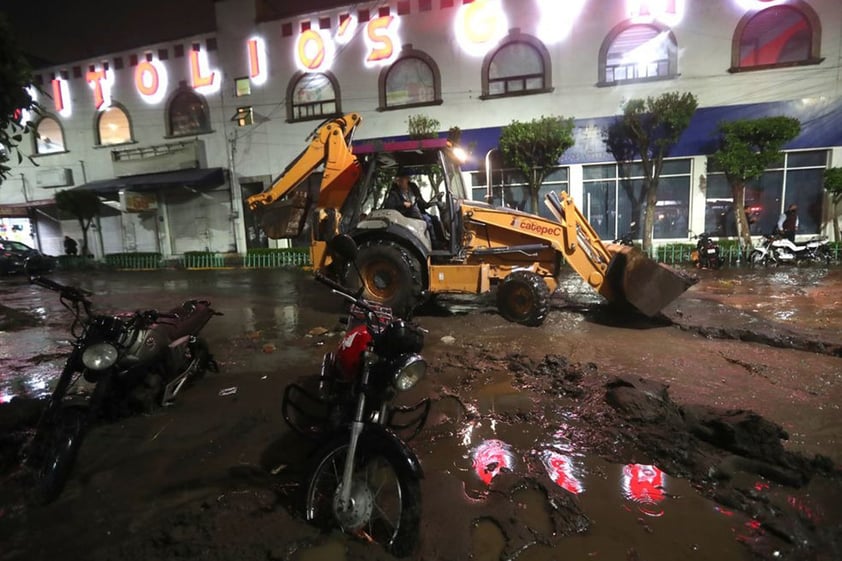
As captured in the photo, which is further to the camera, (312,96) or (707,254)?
(312,96)

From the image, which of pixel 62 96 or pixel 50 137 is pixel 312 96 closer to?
pixel 62 96

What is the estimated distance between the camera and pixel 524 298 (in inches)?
272

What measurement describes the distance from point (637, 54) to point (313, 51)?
36.9ft

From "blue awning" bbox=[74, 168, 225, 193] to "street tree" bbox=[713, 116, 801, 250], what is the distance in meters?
17.7

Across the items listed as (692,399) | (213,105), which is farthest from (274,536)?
(213,105)

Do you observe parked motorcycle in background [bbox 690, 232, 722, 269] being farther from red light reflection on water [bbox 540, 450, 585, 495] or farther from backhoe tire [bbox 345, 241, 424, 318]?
red light reflection on water [bbox 540, 450, 585, 495]

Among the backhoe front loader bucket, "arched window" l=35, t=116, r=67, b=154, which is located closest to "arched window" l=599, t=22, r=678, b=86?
the backhoe front loader bucket

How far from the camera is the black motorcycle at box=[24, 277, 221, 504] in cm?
313

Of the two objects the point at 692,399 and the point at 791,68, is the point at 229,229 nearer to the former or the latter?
the point at 692,399

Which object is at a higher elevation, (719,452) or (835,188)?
(835,188)

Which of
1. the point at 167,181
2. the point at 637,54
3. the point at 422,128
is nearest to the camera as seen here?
the point at 637,54

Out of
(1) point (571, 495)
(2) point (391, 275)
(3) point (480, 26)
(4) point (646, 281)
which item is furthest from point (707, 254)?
(1) point (571, 495)

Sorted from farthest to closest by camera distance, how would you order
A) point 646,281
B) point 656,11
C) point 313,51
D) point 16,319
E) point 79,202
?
point 79,202
point 313,51
point 656,11
point 16,319
point 646,281

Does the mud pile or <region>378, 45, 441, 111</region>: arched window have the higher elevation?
<region>378, 45, 441, 111</region>: arched window
